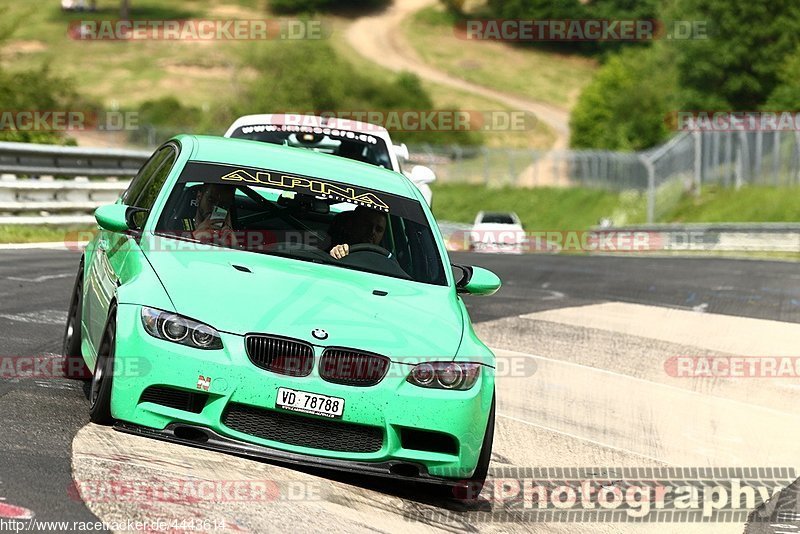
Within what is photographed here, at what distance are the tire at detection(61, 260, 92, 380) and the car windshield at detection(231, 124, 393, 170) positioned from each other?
5.87 m

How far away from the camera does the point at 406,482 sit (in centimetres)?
722

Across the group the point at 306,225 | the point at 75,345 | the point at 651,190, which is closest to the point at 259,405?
the point at 306,225

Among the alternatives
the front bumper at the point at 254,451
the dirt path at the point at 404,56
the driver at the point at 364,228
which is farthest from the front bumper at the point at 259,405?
the dirt path at the point at 404,56

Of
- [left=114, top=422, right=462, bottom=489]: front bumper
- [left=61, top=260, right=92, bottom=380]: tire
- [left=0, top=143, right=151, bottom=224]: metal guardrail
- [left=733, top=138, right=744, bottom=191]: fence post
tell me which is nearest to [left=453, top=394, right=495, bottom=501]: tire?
[left=114, top=422, right=462, bottom=489]: front bumper

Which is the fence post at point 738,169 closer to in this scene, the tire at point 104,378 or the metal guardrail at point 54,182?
the metal guardrail at point 54,182

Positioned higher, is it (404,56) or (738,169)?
(404,56)

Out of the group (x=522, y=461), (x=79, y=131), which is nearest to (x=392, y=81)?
(x=79, y=131)

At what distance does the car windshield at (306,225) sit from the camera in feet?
24.7

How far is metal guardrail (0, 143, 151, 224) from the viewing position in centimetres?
1959

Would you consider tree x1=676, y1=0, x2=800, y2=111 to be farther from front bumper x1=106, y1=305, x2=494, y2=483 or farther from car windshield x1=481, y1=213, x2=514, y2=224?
front bumper x1=106, y1=305, x2=494, y2=483

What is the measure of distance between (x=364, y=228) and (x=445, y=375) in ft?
4.99

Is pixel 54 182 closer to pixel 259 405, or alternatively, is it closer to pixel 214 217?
pixel 214 217

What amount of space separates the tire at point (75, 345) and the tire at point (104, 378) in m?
1.45

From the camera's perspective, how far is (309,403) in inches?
248
